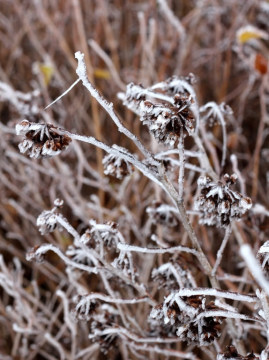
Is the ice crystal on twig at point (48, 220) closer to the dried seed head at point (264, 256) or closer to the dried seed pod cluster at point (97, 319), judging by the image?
the dried seed pod cluster at point (97, 319)

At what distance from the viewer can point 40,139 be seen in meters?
0.64

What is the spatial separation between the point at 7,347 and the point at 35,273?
0.22 meters

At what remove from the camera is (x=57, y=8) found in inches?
78.2

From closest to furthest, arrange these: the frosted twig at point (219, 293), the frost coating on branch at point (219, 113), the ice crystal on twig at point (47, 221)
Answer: the frosted twig at point (219, 293)
the ice crystal on twig at point (47, 221)
the frost coating on branch at point (219, 113)

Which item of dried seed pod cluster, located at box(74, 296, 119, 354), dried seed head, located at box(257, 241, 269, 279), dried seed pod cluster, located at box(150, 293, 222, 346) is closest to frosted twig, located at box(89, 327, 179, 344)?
dried seed pod cluster, located at box(74, 296, 119, 354)

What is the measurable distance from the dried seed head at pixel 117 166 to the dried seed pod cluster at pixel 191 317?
22cm

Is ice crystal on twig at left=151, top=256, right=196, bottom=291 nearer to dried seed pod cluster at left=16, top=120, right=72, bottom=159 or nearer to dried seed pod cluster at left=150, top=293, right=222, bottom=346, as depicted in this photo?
dried seed pod cluster at left=150, top=293, right=222, bottom=346

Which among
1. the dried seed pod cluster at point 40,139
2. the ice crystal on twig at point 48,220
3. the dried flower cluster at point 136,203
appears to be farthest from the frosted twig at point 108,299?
the dried seed pod cluster at point 40,139

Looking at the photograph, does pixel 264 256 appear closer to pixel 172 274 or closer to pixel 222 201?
pixel 222 201

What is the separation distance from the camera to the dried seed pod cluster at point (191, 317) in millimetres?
666

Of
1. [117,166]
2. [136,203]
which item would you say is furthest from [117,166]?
[136,203]

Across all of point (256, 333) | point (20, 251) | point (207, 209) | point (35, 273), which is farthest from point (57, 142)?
point (20, 251)

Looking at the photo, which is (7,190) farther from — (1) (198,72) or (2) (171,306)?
(2) (171,306)

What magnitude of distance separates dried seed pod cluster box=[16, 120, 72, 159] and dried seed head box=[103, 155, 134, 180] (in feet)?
0.44
